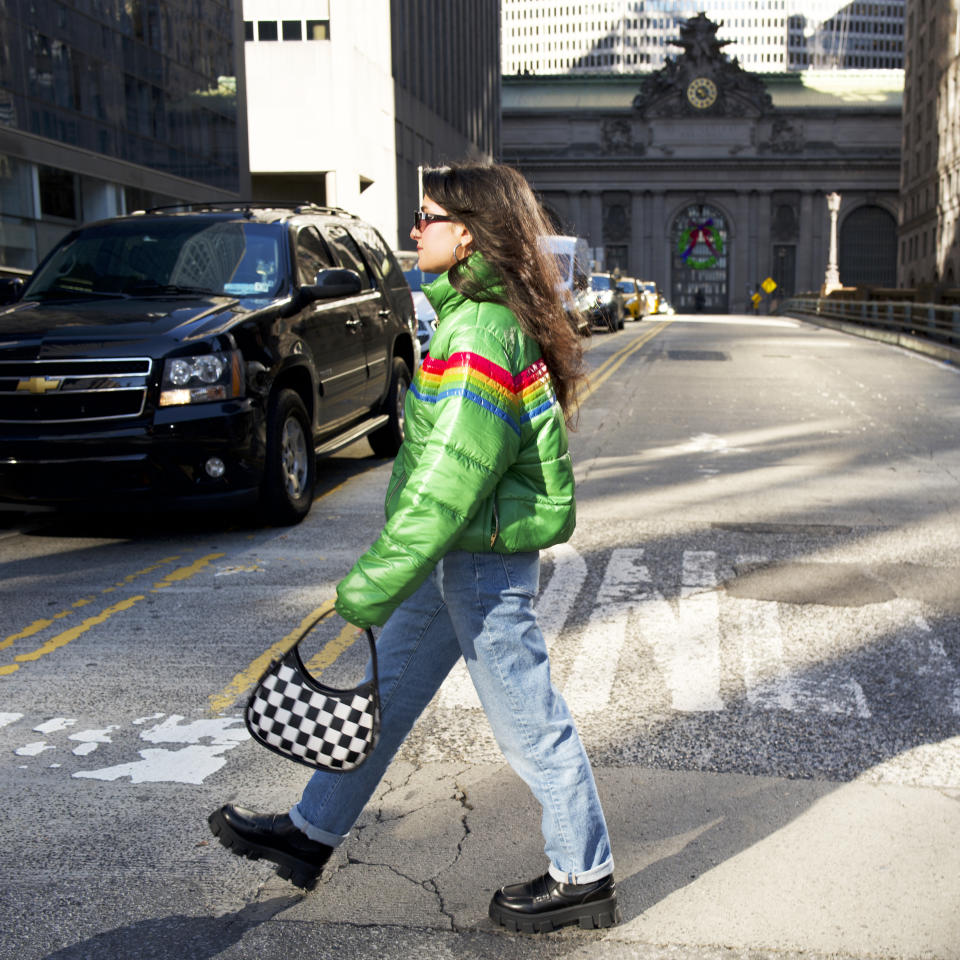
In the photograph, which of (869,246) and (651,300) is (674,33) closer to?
(869,246)

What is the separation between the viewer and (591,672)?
506 centimetres

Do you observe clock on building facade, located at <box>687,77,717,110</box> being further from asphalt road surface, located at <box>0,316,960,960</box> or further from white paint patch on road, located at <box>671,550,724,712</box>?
white paint patch on road, located at <box>671,550,724,712</box>

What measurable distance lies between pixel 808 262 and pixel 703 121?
46.0ft

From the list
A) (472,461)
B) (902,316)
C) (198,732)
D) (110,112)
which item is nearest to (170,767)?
(198,732)

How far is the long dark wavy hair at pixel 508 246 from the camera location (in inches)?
110

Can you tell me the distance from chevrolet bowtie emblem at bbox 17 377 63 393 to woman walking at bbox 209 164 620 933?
4.56 m

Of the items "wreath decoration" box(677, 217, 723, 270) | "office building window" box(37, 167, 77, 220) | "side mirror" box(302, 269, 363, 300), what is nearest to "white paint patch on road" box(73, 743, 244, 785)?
"side mirror" box(302, 269, 363, 300)

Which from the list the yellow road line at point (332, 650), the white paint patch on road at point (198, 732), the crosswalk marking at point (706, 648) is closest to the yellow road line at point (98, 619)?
the white paint patch on road at point (198, 732)

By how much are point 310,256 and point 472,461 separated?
6509 millimetres

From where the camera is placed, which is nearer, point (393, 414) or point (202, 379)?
point (202, 379)

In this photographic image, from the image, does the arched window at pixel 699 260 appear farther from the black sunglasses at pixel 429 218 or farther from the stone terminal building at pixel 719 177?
the black sunglasses at pixel 429 218

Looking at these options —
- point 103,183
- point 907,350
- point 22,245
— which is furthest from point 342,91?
point 907,350

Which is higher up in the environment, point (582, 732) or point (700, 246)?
point (700, 246)

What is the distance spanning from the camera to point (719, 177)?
102 m
